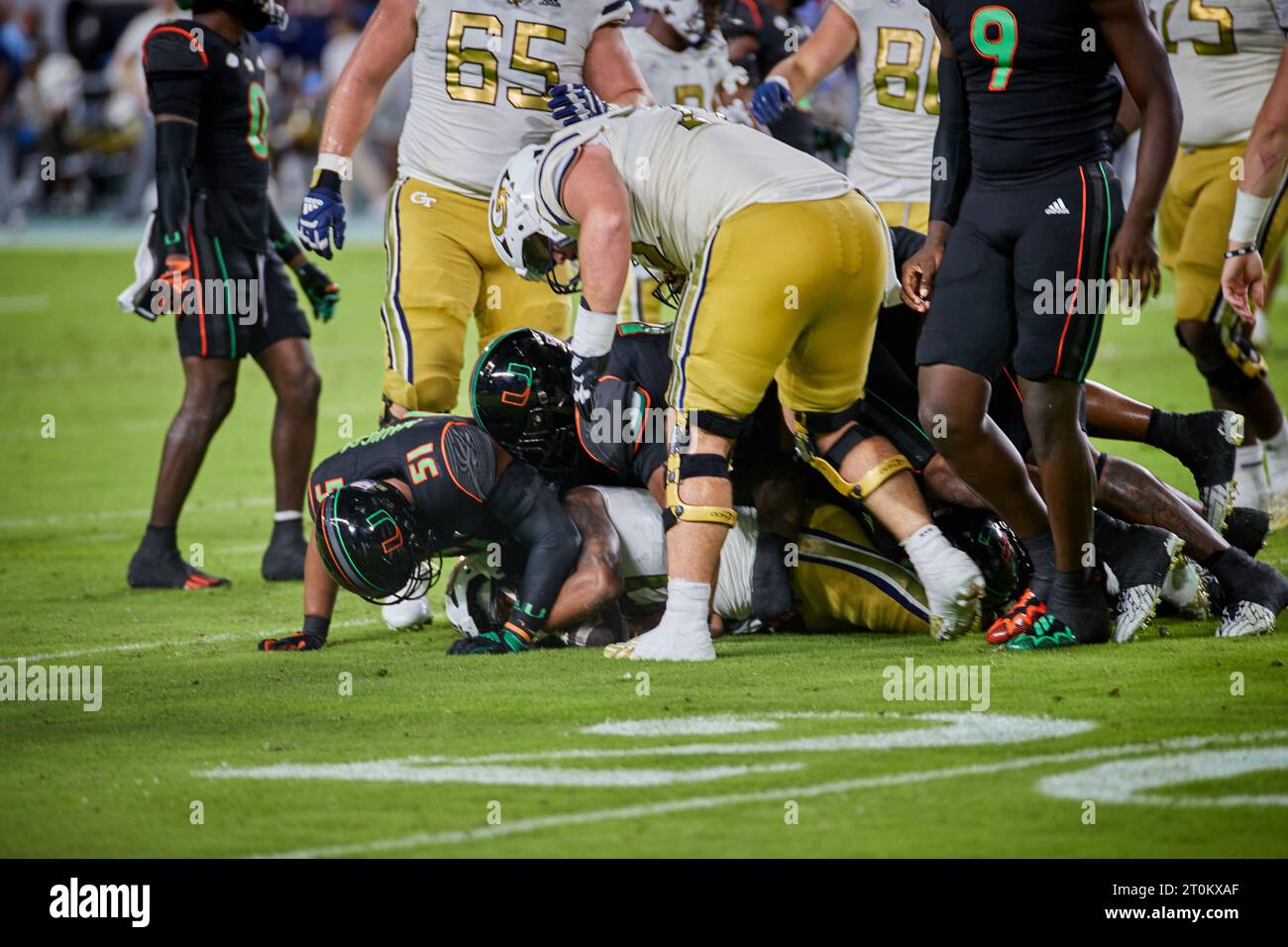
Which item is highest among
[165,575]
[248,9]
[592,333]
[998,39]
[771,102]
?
[998,39]

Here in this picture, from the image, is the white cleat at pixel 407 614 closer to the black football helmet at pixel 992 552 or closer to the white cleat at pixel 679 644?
the white cleat at pixel 679 644

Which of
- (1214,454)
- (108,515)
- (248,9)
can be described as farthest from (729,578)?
(108,515)

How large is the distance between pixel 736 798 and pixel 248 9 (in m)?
4.78

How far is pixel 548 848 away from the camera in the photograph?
3570 mm

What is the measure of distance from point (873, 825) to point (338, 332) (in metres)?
12.5

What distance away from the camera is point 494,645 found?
18.4 ft

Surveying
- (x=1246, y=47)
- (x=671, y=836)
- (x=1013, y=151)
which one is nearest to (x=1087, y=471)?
(x=1013, y=151)

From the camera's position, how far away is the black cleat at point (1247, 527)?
19.9ft

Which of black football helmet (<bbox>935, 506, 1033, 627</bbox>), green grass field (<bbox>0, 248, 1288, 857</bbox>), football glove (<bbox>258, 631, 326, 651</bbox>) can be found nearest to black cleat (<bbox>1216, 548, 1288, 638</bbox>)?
green grass field (<bbox>0, 248, 1288, 857</bbox>)

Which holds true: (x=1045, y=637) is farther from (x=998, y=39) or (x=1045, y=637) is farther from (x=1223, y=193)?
(x=1223, y=193)

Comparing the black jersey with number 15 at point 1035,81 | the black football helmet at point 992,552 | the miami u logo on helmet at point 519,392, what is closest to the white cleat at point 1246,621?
the black football helmet at point 992,552

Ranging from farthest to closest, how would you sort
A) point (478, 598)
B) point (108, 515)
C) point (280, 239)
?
point (108, 515) < point (280, 239) < point (478, 598)

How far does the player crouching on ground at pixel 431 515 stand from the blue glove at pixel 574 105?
3.29 feet

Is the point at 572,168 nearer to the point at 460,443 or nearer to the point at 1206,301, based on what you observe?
the point at 460,443
